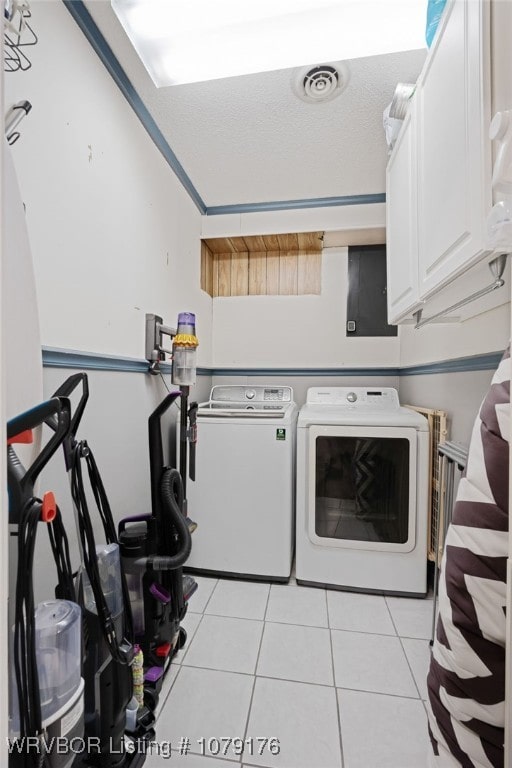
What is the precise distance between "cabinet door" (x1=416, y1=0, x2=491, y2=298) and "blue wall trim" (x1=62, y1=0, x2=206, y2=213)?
119cm

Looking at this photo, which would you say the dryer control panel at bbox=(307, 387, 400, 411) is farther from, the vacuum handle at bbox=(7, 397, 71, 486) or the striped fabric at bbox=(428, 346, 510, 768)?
the vacuum handle at bbox=(7, 397, 71, 486)

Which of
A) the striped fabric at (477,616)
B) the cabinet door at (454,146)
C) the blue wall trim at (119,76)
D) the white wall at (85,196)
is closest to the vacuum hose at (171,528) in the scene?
the white wall at (85,196)

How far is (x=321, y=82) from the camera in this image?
57.6 inches

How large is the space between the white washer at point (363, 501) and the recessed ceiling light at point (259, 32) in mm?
1574

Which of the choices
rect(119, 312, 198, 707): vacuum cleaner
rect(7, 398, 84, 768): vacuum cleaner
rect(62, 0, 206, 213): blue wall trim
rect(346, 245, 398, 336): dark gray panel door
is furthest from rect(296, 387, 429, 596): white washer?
rect(62, 0, 206, 213): blue wall trim

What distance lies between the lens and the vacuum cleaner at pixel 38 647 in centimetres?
59

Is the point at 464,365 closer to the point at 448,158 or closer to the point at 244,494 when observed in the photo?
the point at 448,158

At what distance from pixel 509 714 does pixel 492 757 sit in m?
0.20

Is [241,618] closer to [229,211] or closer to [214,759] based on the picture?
[214,759]

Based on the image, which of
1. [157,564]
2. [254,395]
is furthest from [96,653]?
[254,395]

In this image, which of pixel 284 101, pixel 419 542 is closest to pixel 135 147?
pixel 284 101

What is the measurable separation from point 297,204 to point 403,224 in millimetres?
1211

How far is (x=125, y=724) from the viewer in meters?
0.96

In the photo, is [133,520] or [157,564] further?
[133,520]
